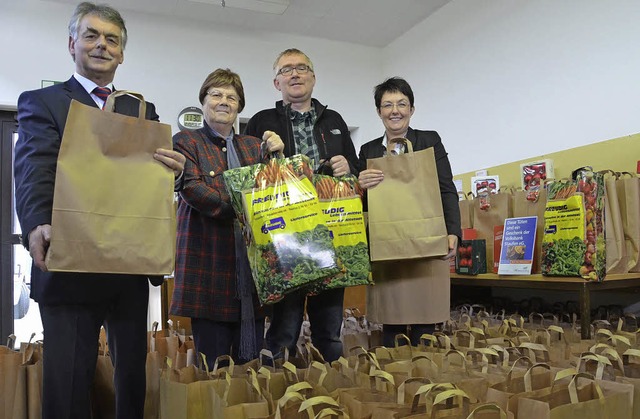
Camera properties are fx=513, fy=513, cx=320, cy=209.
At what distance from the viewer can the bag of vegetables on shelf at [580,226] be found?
2.29 m

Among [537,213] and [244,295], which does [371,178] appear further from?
[537,213]

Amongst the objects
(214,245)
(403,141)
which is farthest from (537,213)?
(214,245)

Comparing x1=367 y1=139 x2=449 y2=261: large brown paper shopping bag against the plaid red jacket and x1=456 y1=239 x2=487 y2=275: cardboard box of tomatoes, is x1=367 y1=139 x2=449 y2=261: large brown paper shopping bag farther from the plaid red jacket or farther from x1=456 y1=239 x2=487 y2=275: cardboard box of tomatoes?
x1=456 y1=239 x2=487 y2=275: cardboard box of tomatoes

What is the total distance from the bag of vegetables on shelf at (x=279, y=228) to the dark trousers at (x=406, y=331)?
0.66m

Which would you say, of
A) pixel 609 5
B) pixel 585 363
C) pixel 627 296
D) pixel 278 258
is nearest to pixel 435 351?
pixel 585 363

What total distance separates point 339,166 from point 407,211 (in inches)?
11.7

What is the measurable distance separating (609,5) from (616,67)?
383 mm

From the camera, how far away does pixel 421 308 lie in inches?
78.4

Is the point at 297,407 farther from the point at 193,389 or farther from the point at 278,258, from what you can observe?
the point at 278,258

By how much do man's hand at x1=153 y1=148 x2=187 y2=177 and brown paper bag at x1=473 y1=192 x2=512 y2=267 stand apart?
2099 millimetres

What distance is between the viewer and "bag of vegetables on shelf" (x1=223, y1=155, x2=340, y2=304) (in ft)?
5.01

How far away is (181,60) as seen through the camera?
464cm

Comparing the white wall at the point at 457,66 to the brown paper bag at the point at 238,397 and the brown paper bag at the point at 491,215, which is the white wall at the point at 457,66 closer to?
the brown paper bag at the point at 491,215

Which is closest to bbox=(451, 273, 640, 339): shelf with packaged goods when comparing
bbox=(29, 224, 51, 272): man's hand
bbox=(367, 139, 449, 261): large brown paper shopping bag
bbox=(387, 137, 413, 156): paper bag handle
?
bbox=(367, 139, 449, 261): large brown paper shopping bag
